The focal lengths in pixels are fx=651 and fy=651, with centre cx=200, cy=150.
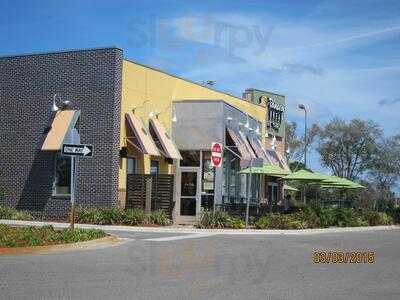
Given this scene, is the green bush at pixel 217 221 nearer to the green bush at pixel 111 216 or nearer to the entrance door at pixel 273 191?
the green bush at pixel 111 216

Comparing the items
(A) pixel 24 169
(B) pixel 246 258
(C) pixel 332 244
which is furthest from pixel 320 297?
(A) pixel 24 169

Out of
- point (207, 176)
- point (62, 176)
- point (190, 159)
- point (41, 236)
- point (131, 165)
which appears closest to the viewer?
point (41, 236)

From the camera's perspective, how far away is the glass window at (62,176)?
26.0 metres

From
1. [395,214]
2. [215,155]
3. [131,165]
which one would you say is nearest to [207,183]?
[131,165]

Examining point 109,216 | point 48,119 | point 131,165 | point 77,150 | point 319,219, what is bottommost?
point 319,219

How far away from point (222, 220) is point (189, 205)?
433 centimetres

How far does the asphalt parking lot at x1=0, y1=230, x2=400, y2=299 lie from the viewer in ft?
31.8

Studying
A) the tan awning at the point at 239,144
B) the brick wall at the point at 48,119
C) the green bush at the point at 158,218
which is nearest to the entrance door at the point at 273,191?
the tan awning at the point at 239,144

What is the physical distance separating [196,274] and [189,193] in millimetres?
17031

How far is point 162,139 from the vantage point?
27.8m

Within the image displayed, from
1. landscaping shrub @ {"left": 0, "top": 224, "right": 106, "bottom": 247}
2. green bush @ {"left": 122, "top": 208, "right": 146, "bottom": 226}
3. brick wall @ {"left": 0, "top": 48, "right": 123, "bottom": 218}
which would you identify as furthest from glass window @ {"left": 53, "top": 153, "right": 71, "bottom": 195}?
landscaping shrub @ {"left": 0, "top": 224, "right": 106, "bottom": 247}

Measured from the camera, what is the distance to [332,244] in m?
18.6

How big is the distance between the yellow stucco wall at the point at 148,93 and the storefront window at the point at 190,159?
82 cm

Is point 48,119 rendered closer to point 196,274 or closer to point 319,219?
point 319,219
